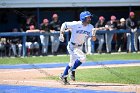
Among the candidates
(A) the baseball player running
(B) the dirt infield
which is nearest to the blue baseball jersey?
(A) the baseball player running

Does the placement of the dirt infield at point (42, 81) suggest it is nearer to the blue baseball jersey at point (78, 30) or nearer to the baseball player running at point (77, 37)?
the baseball player running at point (77, 37)

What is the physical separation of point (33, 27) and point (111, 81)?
9530mm

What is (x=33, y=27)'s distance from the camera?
20.2 meters

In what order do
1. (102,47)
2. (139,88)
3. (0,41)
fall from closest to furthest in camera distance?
(139,88) → (0,41) → (102,47)

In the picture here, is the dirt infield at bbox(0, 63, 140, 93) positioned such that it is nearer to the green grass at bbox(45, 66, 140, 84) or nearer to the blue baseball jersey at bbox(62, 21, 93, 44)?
the green grass at bbox(45, 66, 140, 84)

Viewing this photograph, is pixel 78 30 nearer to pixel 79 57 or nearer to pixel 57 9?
pixel 79 57

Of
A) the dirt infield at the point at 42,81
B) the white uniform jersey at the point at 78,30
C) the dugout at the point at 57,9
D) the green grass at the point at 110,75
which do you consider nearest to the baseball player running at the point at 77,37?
the white uniform jersey at the point at 78,30

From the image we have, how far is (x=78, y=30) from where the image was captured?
11.3 meters

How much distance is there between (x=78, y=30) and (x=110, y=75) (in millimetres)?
2086

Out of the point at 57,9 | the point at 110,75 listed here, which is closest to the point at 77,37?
the point at 110,75

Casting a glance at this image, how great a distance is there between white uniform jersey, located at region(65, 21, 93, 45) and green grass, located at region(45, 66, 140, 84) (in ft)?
3.72

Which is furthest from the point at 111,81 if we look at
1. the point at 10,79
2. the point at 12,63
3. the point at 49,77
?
the point at 12,63

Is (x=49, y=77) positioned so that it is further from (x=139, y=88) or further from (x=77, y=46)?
(x=139, y=88)

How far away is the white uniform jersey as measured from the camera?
36.9ft
